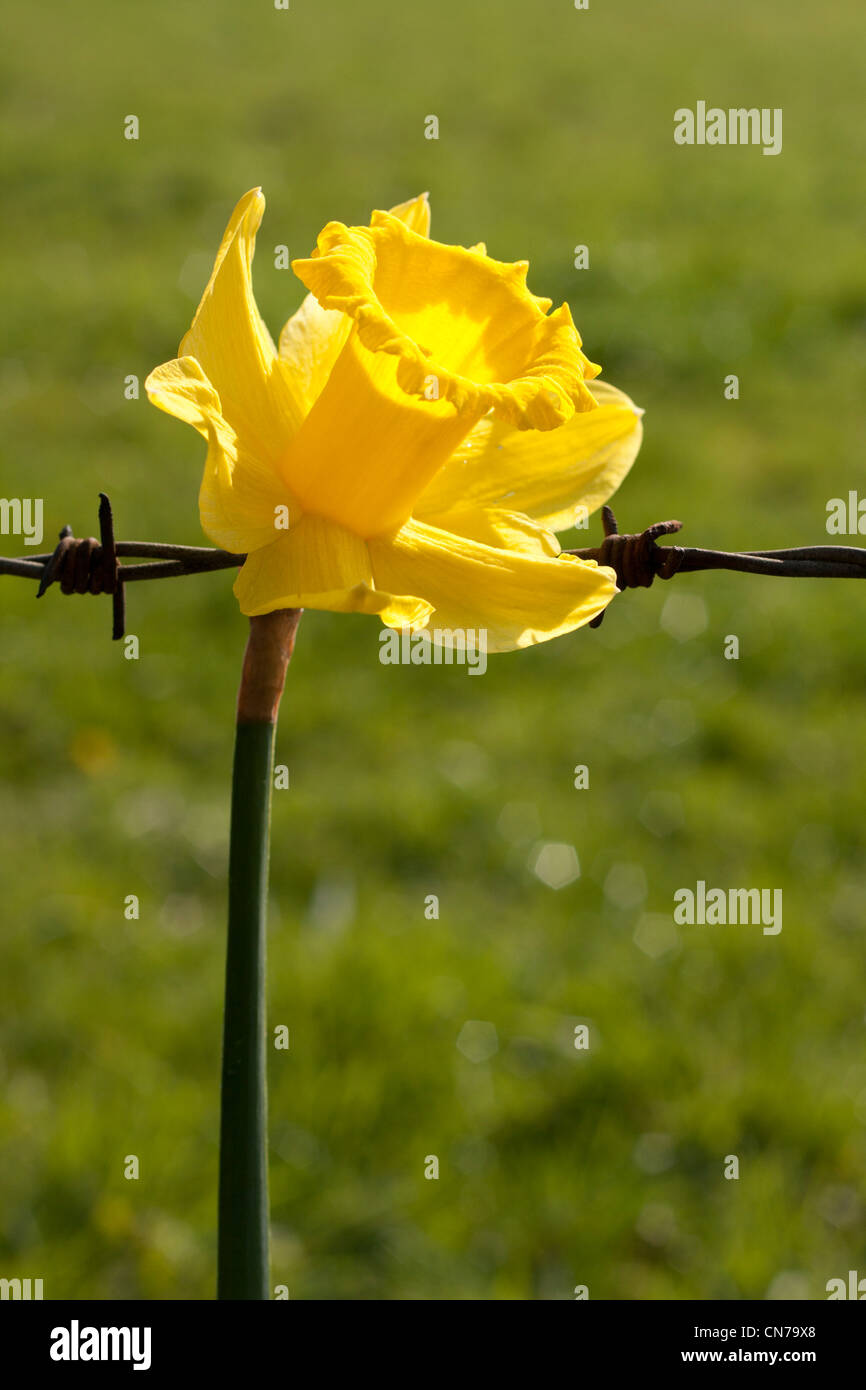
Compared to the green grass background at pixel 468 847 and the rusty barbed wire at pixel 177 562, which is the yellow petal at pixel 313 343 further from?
the green grass background at pixel 468 847

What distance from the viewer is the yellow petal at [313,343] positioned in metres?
0.97

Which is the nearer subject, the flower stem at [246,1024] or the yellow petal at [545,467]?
the flower stem at [246,1024]

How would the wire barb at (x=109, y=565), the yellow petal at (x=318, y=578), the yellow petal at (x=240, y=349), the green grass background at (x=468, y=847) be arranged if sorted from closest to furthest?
the yellow petal at (x=318, y=578), the yellow petal at (x=240, y=349), the wire barb at (x=109, y=565), the green grass background at (x=468, y=847)

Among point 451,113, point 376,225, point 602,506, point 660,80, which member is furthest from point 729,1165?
point 660,80

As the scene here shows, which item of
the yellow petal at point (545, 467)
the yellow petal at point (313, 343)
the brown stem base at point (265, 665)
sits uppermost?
the yellow petal at point (313, 343)

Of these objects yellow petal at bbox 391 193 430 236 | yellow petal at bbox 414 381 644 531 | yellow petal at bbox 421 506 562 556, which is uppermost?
yellow petal at bbox 391 193 430 236

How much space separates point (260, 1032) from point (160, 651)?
8.54 ft

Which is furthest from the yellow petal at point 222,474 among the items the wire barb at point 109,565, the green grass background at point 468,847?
the green grass background at point 468,847

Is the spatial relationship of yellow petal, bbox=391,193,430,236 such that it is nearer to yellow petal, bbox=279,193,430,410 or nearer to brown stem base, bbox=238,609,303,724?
yellow petal, bbox=279,193,430,410

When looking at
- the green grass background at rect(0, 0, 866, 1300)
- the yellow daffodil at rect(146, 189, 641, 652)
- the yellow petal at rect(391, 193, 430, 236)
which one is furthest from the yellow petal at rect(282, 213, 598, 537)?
the green grass background at rect(0, 0, 866, 1300)

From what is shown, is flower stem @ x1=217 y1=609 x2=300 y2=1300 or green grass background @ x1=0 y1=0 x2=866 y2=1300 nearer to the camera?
flower stem @ x1=217 y1=609 x2=300 y2=1300

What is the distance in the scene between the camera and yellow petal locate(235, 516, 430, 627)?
814 mm

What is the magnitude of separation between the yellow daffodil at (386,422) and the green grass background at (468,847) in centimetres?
138
